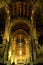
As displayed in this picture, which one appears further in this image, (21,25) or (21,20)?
(21,25)

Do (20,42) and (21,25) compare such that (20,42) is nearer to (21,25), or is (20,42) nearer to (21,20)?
(21,25)

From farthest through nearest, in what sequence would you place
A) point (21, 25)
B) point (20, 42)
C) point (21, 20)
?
point (20, 42) < point (21, 25) < point (21, 20)

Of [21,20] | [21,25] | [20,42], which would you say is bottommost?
[20,42]

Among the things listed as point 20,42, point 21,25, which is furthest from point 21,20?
point 20,42

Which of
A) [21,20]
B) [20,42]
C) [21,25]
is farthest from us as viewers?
[20,42]

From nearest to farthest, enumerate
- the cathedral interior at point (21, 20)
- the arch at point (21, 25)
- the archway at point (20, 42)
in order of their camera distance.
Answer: the cathedral interior at point (21, 20) < the arch at point (21, 25) < the archway at point (20, 42)

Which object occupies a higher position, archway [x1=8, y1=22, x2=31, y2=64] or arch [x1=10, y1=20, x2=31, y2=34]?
arch [x1=10, y1=20, x2=31, y2=34]

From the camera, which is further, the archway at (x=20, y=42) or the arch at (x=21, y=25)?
the archway at (x=20, y=42)

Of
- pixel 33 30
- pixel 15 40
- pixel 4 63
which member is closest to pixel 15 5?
pixel 33 30

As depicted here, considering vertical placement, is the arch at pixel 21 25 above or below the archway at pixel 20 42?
above

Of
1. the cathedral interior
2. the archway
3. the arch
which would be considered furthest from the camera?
the archway

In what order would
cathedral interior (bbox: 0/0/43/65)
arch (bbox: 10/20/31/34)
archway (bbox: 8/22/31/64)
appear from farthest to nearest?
archway (bbox: 8/22/31/64) < arch (bbox: 10/20/31/34) < cathedral interior (bbox: 0/0/43/65)

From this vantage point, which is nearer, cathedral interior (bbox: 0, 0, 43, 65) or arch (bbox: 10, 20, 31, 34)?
cathedral interior (bbox: 0, 0, 43, 65)

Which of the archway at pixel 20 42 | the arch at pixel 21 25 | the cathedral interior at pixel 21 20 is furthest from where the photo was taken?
the archway at pixel 20 42
